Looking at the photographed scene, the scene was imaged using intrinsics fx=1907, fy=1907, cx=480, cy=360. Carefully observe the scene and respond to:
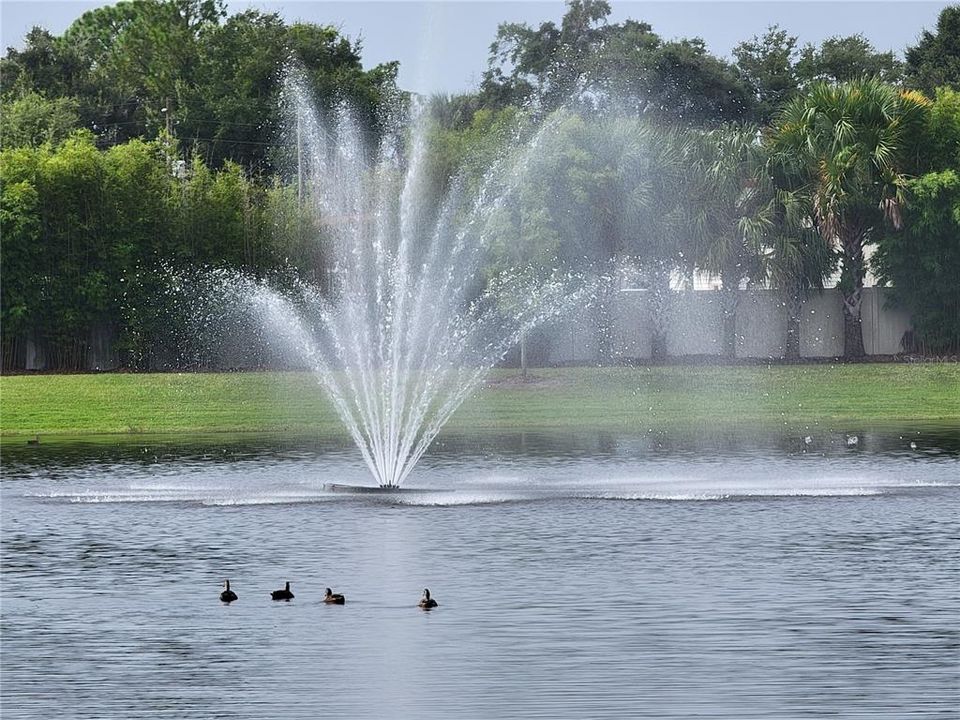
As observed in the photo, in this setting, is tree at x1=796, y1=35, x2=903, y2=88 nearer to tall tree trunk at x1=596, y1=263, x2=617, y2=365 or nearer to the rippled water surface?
tall tree trunk at x1=596, y1=263, x2=617, y2=365

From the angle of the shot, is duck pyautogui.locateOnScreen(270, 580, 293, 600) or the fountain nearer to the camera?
duck pyautogui.locateOnScreen(270, 580, 293, 600)

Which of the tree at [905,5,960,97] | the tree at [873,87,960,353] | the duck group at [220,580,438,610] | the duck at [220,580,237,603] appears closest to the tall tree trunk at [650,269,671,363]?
the tree at [873,87,960,353]

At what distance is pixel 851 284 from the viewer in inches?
2067

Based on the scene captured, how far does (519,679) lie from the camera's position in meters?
13.6

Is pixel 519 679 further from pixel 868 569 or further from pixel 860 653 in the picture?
pixel 868 569

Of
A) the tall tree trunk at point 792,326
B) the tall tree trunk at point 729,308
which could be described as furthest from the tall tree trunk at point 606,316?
the tall tree trunk at point 792,326

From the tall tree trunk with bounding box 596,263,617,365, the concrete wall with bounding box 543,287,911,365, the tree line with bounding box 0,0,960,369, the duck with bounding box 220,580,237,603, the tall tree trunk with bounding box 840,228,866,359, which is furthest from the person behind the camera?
the concrete wall with bounding box 543,287,911,365

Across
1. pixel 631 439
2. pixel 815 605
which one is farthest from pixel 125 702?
pixel 631 439

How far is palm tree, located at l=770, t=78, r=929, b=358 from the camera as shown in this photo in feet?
167

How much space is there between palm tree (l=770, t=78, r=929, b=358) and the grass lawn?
5.16 meters

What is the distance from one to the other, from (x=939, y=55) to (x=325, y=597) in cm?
6992

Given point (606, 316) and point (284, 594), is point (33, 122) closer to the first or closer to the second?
point (606, 316)

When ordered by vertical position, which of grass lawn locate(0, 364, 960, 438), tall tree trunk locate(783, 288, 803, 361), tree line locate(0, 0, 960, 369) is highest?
tree line locate(0, 0, 960, 369)

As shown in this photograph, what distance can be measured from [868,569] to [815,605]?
77.9 inches
